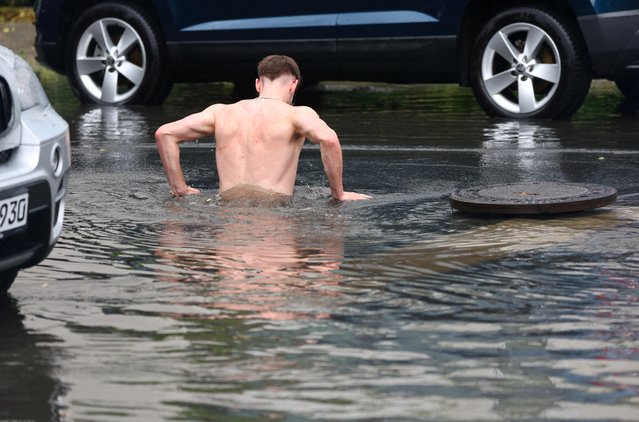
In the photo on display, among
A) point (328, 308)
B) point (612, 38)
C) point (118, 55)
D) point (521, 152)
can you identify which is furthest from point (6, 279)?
point (118, 55)

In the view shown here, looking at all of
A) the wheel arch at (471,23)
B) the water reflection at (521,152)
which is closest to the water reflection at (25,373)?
the water reflection at (521,152)

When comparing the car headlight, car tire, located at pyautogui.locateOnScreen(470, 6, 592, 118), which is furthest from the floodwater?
car tire, located at pyautogui.locateOnScreen(470, 6, 592, 118)

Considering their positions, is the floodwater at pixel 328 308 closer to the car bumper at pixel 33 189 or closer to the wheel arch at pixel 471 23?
the car bumper at pixel 33 189

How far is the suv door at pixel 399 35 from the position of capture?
12.4 metres

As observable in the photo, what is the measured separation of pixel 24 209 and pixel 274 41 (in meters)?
7.80

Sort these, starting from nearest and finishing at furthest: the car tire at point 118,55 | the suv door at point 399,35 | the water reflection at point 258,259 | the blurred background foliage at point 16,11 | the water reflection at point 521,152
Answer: the water reflection at point 258,259 → the water reflection at point 521,152 → the suv door at point 399,35 → the car tire at point 118,55 → the blurred background foliage at point 16,11

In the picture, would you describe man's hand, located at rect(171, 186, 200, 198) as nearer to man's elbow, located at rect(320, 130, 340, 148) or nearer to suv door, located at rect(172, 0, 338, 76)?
man's elbow, located at rect(320, 130, 340, 148)

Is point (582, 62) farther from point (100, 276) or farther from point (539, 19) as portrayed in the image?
point (100, 276)

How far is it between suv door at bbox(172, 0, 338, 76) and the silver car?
23.6 feet

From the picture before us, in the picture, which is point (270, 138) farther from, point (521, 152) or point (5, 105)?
point (5, 105)

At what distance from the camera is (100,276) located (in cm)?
600

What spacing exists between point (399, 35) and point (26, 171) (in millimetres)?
7457

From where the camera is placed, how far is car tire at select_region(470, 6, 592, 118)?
12.0 metres

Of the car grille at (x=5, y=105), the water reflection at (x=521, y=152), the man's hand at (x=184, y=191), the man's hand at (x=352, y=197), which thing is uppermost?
the car grille at (x=5, y=105)
